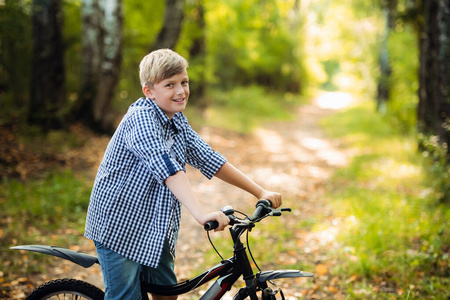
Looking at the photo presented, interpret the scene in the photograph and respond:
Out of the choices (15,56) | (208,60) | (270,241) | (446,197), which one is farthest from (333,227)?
(208,60)

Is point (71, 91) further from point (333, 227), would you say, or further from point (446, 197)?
point (446, 197)

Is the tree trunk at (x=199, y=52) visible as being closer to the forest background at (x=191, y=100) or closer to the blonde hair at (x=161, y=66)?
the forest background at (x=191, y=100)

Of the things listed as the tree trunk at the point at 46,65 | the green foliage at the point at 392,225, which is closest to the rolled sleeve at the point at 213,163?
the green foliage at the point at 392,225

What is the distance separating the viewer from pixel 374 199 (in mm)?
6449

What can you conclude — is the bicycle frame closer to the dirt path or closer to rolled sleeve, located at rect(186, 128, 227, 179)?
rolled sleeve, located at rect(186, 128, 227, 179)

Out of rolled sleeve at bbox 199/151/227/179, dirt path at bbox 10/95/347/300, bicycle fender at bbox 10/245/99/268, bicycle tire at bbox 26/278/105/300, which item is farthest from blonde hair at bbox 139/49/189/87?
dirt path at bbox 10/95/347/300

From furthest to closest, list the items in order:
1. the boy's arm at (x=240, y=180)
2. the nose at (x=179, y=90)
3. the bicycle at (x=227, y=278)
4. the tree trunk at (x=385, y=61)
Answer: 1. the tree trunk at (x=385, y=61)
2. the boy's arm at (x=240, y=180)
3. the nose at (x=179, y=90)
4. the bicycle at (x=227, y=278)

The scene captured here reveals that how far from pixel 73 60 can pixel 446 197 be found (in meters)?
10.4

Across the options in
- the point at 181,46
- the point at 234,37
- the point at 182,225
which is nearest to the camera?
the point at 182,225

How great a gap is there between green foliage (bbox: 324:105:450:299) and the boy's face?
2634mm

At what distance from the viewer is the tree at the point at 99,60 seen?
30.7ft

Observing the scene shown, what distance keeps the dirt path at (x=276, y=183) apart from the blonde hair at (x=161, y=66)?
2.56 meters

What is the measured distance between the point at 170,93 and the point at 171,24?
10.5 metres

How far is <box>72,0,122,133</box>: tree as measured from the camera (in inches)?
368
